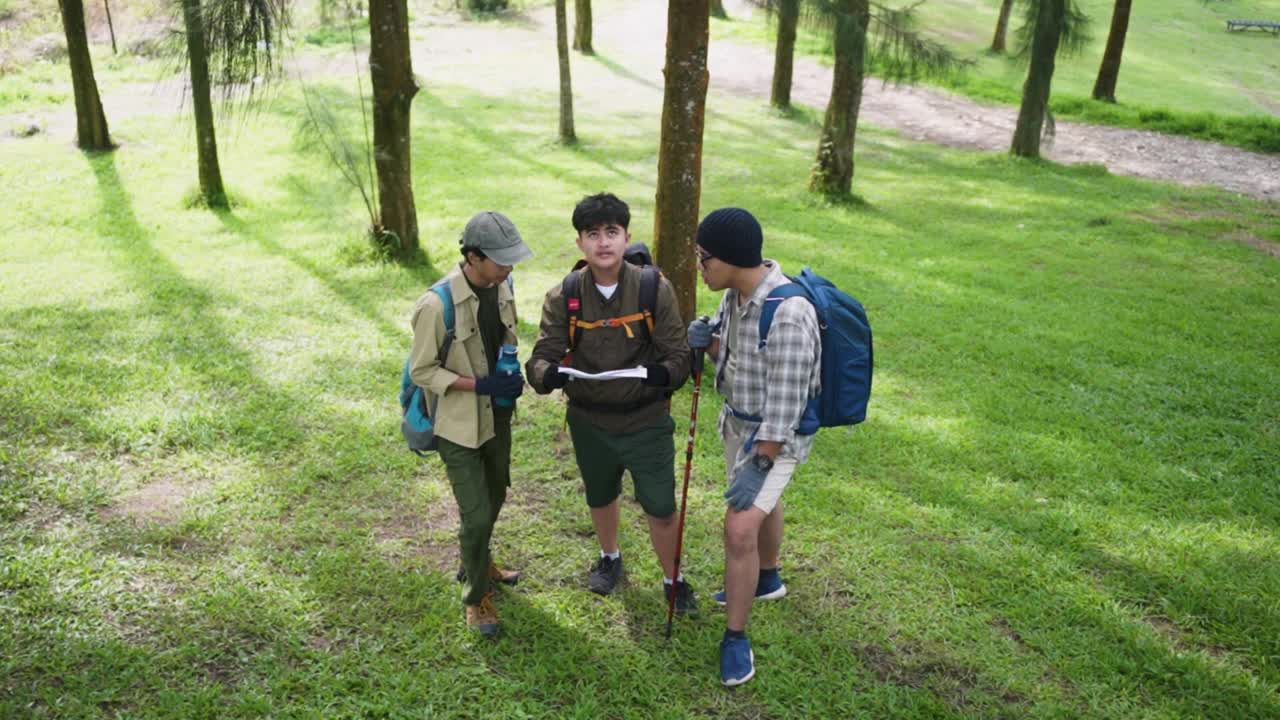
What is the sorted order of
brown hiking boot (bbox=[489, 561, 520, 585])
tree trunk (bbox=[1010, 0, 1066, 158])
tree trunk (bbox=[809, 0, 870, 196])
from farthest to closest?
1. tree trunk (bbox=[1010, 0, 1066, 158])
2. tree trunk (bbox=[809, 0, 870, 196])
3. brown hiking boot (bbox=[489, 561, 520, 585])

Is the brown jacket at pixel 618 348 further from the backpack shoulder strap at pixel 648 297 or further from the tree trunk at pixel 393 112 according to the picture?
the tree trunk at pixel 393 112

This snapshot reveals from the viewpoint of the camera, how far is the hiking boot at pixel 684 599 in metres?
4.11

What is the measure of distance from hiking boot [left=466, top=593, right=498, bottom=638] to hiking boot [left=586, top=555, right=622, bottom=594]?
520 millimetres

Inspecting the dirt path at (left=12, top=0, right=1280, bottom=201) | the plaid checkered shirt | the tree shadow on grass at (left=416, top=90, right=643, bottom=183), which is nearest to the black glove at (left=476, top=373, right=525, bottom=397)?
the plaid checkered shirt

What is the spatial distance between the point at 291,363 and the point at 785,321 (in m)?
4.87

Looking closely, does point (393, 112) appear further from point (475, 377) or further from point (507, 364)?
point (507, 364)

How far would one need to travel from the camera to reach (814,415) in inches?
140

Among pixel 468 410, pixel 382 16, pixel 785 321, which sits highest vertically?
pixel 382 16

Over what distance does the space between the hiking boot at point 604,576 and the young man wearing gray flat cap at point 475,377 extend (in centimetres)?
53

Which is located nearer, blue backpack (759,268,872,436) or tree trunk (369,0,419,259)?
blue backpack (759,268,872,436)

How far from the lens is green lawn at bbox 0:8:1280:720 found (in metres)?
3.71

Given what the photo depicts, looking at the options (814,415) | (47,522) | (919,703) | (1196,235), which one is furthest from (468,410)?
(1196,235)

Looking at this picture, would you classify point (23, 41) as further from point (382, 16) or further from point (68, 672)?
point (68, 672)

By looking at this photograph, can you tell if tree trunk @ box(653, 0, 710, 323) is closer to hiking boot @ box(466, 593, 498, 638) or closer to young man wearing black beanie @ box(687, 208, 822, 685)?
young man wearing black beanie @ box(687, 208, 822, 685)
